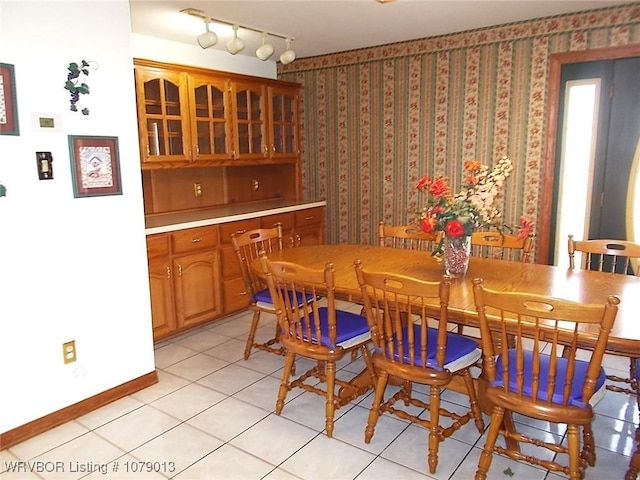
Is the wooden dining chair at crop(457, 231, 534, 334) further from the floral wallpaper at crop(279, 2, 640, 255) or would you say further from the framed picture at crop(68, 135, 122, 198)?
the framed picture at crop(68, 135, 122, 198)

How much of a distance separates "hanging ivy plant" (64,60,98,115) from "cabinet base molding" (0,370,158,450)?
154 cm

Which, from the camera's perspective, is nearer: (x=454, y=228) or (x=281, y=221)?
(x=454, y=228)

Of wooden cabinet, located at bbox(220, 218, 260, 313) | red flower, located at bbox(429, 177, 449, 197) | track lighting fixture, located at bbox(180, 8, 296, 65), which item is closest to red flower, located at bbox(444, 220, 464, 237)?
red flower, located at bbox(429, 177, 449, 197)

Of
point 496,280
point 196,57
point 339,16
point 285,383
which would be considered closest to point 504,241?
point 496,280

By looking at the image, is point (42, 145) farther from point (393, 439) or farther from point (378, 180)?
point (378, 180)

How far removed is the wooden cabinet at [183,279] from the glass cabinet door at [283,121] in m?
1.29

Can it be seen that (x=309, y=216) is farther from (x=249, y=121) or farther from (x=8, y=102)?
(x=8, y=102)

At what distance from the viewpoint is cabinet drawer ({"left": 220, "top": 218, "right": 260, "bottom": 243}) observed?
3.85 meters

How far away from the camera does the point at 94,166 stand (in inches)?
99.7

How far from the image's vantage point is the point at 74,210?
247cm

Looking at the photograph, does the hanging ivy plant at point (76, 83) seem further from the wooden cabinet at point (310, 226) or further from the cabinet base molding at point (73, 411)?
the wooden cabinet at point (310, 226)

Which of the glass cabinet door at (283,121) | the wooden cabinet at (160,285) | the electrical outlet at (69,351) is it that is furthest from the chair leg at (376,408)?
the glass cabinet door at (283,121)

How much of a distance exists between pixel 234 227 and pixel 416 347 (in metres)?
2.12

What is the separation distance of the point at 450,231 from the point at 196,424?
5.33ft
